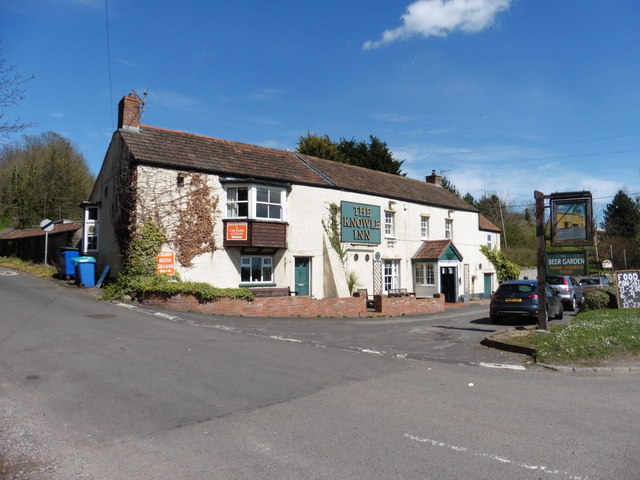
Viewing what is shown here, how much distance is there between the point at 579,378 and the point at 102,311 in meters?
13.0

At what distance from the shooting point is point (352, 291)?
22844 millimetres

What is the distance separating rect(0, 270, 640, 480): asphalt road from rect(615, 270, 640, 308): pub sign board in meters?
10.1

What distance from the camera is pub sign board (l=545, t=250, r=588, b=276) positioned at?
473 inches

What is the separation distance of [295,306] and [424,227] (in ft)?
45.9

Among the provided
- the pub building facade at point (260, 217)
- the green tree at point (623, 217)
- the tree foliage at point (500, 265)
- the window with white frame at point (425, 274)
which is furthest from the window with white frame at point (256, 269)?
the green tree at point (623, 217)

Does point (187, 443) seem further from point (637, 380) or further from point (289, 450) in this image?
point (637, 380)

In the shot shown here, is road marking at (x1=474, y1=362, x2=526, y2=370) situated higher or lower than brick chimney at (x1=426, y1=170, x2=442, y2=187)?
lower

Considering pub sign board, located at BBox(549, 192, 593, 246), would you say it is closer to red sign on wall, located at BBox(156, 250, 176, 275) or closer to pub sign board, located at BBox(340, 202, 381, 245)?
pub sign board, located at BBox(340, 202, 381, 245)

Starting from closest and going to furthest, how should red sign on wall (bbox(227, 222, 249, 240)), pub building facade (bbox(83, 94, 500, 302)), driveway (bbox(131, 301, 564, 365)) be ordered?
driveway (bbox(131, 301, 564, 365)) < pub building facade (bbox(83, 94, 500, 302)) < red sign on wall (bbox(227, 222, 249, 240))

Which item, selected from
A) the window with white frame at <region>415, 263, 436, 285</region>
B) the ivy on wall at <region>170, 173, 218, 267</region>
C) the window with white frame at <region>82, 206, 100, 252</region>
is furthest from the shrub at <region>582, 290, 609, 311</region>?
the window with white frame at <region>82, 206, 100, 252</region>

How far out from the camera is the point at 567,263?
40.1 ft

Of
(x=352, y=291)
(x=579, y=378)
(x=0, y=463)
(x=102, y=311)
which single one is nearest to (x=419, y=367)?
(x=579, y=378)

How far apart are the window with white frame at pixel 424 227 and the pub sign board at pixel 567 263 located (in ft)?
53.5

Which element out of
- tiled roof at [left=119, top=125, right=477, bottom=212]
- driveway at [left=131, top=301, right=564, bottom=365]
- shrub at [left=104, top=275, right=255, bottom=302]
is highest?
tiled roof at [left=119, top=125, right=477, bottom=212]
